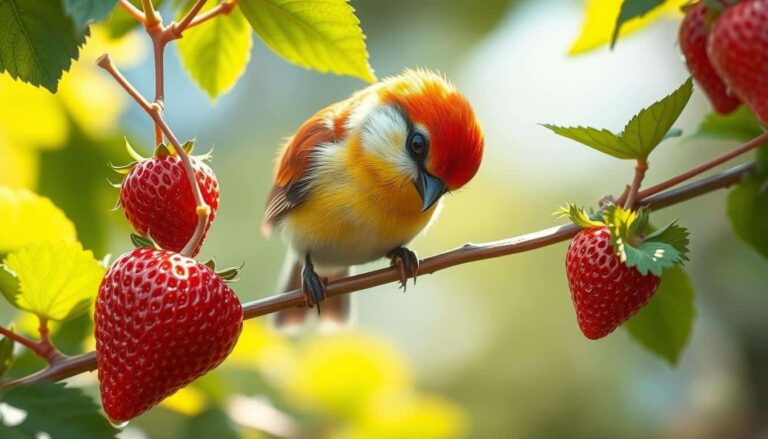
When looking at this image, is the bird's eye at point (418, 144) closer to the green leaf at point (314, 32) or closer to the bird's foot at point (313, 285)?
the bird's foot at point (313, 285)

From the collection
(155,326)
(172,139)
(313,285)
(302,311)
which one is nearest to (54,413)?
(155,326)

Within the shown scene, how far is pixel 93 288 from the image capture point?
151cm

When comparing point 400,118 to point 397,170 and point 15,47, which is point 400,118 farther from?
point 15,47

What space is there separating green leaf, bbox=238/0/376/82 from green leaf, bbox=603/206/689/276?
483 mm

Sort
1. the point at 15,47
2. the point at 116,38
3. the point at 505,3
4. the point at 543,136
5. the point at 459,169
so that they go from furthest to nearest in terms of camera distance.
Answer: the point at 505,3
the point at 543,136
the point at 459,169
the point at 116,38
the point at 15,47

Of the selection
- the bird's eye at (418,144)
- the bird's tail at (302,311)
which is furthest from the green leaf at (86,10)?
the bird's tail at (302,311)

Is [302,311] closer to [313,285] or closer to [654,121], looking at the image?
[313,285]

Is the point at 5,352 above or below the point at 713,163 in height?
below

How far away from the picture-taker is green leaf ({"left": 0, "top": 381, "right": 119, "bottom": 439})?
4.60ft

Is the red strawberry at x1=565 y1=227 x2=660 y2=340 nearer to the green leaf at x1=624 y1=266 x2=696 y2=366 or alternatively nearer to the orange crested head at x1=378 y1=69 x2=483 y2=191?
the green leaf at x1=624 y1=266 x2=696 y2=366

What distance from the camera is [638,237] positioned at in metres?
1.40

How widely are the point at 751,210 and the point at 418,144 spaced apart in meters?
0.82

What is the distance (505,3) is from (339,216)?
4248 mm

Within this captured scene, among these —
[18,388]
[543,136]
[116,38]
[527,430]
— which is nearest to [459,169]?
[116,38]
